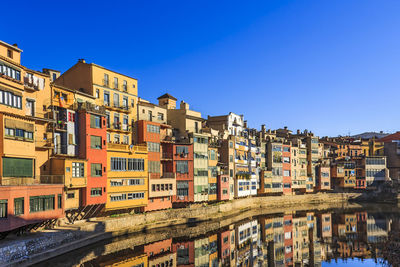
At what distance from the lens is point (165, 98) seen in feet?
247

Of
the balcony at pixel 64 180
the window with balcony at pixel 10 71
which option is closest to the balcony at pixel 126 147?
the balcony at pixel 64 180

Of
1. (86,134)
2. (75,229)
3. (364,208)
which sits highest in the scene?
(86,134)

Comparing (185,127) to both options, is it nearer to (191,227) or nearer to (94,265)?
(191,227)

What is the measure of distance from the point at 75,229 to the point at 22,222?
6.59 m

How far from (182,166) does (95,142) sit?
19.3 meters

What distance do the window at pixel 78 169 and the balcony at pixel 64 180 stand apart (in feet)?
1.51

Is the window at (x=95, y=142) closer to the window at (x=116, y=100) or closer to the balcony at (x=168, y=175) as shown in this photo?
the window at (x=116, y=100)

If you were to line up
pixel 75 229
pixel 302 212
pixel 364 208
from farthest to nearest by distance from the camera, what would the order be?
pixel 364 208
pixel 302 212
pixel 75 229

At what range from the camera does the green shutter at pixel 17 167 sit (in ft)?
113

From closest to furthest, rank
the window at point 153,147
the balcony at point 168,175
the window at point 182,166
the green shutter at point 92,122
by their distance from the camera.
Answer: the green shutter at point 92,122 < the window at point 153,147 < the balcony at point 168,175 < the window at point 182,166

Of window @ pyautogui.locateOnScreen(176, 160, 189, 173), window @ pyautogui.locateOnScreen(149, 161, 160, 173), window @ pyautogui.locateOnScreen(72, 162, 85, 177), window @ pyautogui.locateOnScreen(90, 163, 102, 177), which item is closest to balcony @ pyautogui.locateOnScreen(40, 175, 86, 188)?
window @ pyautogui.locateOnScreen(72, 162, 85, 177)

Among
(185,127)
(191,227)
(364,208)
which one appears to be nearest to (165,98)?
(185,127)

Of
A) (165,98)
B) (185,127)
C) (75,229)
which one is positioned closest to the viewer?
(75,229)

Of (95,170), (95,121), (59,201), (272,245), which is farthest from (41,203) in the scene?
(272,245)
